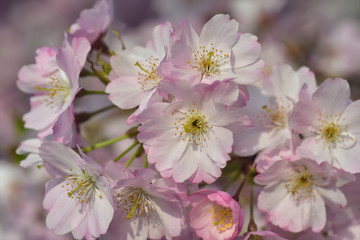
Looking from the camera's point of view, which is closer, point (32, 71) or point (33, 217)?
point (32, 71)

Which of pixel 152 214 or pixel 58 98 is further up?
pixel 58 98

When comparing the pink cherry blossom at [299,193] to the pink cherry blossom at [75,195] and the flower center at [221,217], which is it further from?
the pink cherry blossom at [75,195]

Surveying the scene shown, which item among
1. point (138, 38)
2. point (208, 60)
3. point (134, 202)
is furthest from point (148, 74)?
point (138, 38)

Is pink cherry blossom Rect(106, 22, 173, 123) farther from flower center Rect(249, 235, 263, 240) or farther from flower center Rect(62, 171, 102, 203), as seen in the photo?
flower center Rect(249, 235, 263, 240)

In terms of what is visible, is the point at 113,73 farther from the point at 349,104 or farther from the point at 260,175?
the point at 349,104

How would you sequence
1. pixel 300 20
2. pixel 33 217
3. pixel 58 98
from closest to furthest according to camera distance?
pixel 58 98, pixel 33 217, pixel 300 20

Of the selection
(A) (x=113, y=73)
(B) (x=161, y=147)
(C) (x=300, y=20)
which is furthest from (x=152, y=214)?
(C) (x=300, y=20)

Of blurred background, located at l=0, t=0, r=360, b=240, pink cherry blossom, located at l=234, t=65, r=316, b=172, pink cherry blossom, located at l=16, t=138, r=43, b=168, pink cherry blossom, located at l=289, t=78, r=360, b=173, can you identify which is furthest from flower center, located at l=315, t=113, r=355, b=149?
pink cherry blossom, located at l=16, t=138, r=43, b=168

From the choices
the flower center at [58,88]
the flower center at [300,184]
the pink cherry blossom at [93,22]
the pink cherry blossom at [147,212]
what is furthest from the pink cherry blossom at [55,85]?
the flower center at [300,184]
